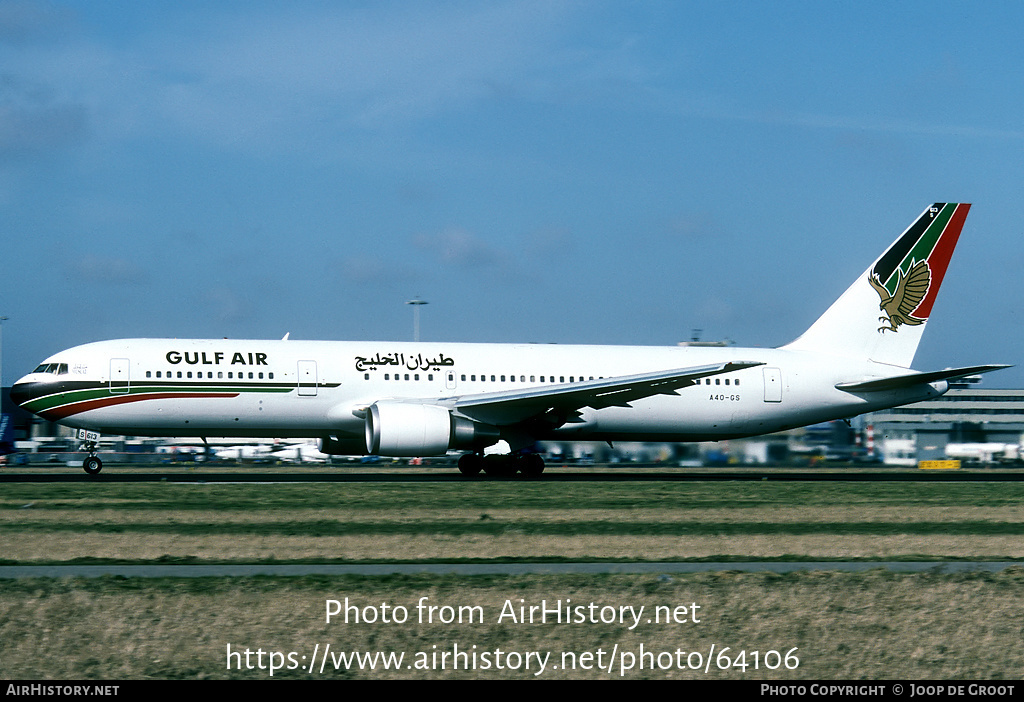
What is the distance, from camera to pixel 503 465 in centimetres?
3516

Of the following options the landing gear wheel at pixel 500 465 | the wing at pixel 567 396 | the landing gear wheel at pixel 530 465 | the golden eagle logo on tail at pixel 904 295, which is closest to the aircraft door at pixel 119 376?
the wing at pixel 567 396

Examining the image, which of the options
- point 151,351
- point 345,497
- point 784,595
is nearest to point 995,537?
point 784,595

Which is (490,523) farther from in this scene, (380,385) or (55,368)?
(55,368)

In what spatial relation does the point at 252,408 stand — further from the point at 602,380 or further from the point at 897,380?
the point at 897,380

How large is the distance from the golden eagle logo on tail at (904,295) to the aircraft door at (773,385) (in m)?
4.17

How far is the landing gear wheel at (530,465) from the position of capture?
35250 mm

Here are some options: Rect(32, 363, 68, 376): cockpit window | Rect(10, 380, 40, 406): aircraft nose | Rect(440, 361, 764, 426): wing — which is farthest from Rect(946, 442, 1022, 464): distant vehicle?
Rect(10, 380, 40, 406): aircraft nose

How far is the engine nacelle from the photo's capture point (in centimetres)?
3173

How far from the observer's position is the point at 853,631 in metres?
11.1

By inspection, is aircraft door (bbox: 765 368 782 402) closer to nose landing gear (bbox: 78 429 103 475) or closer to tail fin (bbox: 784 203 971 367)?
tail fin (bbox: 784 203 971 367)

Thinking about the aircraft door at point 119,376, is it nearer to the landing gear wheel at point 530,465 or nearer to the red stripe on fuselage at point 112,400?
the red stripe on fuselage at point 112,400

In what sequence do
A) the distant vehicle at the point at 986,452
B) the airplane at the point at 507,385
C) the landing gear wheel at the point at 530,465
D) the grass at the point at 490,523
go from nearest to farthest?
the grass at the point at 490,523
the airplane at the point at 507,385
the landing gear wheel at the point at 530,465
the distant vehicle at the point at 986,452

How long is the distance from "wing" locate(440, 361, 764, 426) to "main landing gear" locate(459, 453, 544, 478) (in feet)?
4.25

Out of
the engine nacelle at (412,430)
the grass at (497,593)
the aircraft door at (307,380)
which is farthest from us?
the aircraft door at (307,380)
